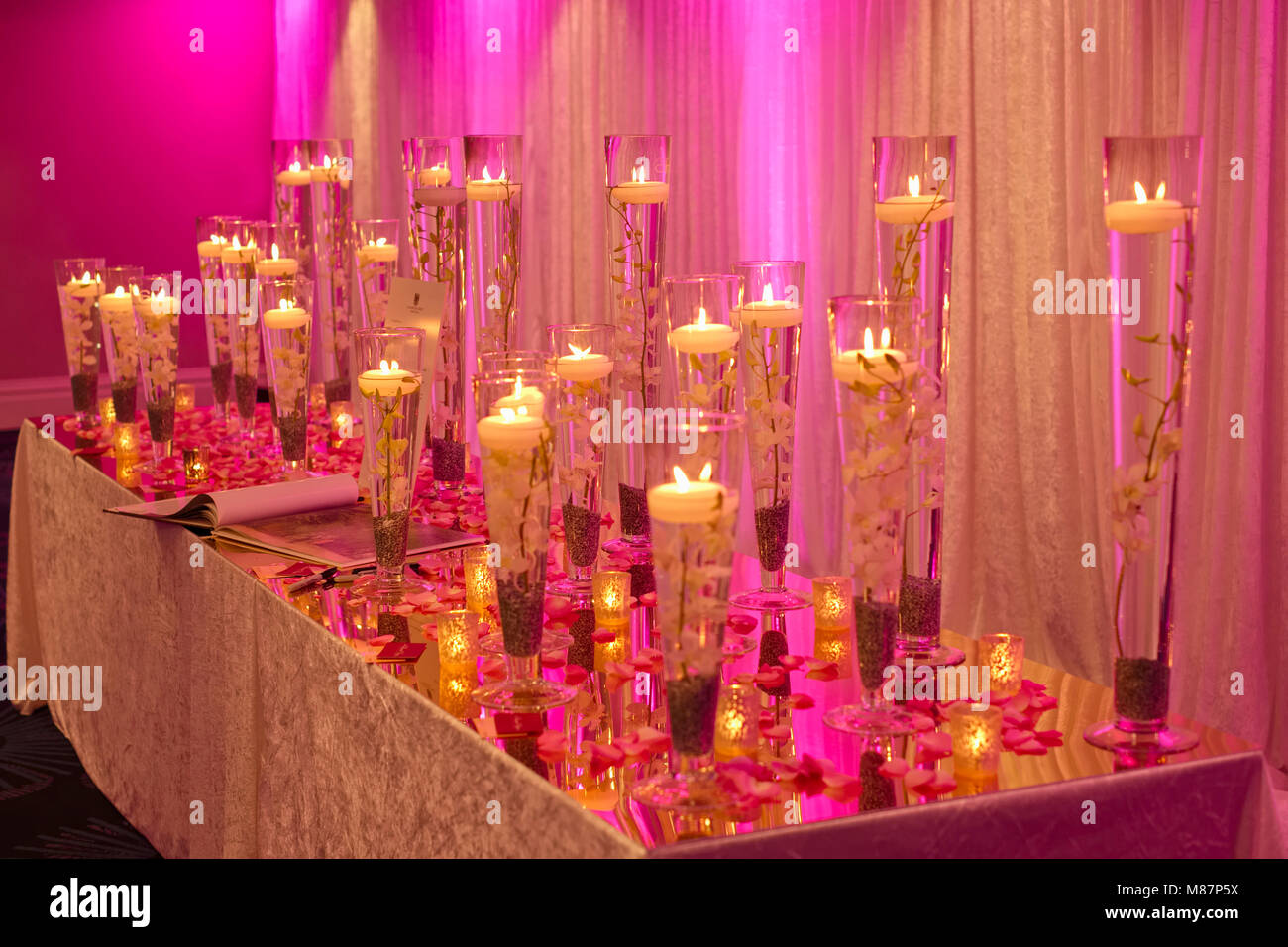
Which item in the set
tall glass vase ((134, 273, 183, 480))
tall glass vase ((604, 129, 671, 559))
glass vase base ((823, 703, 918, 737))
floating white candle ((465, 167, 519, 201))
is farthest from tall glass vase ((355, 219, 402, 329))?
glass vase base ((823, 703, 918, 737))

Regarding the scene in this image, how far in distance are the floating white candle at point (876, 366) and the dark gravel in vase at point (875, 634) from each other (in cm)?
23

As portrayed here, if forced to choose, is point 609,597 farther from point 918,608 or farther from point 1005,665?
point 1005,665

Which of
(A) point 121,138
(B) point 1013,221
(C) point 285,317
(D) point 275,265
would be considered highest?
(A) point 121,138

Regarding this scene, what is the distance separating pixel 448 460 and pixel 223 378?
66 centimetres

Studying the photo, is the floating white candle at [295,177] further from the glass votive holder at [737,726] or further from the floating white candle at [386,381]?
the glass votive holder at [737,726]

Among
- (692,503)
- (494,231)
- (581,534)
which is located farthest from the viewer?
(494,231)

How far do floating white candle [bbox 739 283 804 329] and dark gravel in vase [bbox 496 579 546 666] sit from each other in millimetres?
432

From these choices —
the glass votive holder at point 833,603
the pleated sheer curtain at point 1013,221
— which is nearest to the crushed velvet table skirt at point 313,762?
the glass votive holder at point 833,603

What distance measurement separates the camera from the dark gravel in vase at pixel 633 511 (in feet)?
6.37

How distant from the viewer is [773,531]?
1.65 metres

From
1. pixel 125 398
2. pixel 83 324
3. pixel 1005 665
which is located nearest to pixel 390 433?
pixel 1005 665
